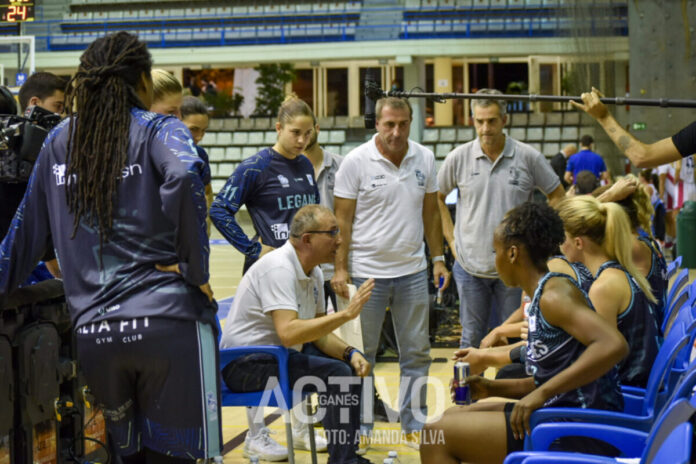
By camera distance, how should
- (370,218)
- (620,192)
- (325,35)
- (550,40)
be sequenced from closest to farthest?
(620,192) < (370,218) < (550,40) < (325,35)

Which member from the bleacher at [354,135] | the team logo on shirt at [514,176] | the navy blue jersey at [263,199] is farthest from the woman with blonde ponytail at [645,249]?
the bleacher at [354,135]

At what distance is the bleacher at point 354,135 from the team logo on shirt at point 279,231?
17950 millimetres

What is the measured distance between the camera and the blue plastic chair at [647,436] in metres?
1.39

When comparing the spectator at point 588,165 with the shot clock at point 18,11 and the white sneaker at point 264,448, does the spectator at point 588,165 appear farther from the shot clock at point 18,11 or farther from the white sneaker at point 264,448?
the shot clock at point 18,11

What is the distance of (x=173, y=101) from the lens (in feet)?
11.0

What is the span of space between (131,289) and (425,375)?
234 cm

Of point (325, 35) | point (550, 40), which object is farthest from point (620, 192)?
point (325, 35)

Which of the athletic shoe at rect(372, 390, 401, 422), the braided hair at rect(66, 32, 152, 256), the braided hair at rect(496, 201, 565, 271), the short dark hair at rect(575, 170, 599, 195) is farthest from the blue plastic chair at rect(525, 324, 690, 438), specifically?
the short dark hair at rect(575, 170, 599, 195)

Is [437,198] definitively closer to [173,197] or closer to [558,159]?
[173,197]

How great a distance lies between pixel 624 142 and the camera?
3.36m

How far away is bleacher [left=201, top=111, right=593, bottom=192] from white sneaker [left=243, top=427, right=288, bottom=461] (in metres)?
18.1

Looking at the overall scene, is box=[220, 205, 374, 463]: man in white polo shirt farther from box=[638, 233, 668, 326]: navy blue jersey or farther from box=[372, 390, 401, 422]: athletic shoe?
box=[638, 233, 668, 326]: navy blue jersey

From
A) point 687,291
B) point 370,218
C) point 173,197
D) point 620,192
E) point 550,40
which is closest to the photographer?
point 173,197

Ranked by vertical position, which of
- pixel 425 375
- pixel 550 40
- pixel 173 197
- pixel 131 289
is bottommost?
pixel 425 375
